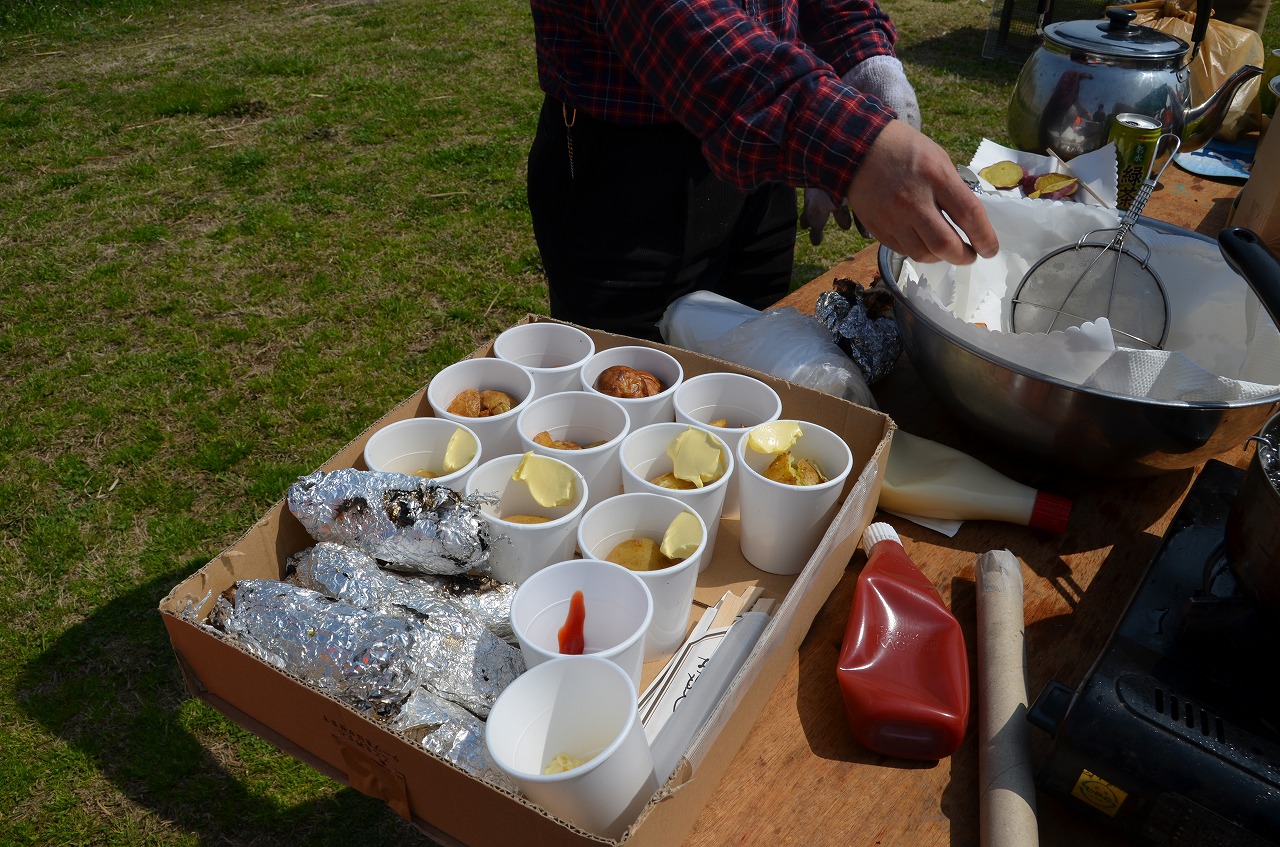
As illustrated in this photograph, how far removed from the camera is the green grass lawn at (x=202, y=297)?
1978 millimetres

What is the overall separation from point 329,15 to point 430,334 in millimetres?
4703

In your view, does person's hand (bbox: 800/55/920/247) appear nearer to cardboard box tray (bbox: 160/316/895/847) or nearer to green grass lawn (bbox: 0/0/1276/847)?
cardboard box tray (bbox: 160/316/895/847)

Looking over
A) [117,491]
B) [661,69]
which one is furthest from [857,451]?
[117,491]

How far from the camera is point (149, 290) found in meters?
3.54

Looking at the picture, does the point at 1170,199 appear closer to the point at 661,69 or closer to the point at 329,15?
the point at 661,69

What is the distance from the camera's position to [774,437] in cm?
113

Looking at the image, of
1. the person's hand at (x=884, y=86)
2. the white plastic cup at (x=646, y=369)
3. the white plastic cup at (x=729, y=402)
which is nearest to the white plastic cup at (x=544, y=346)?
the white plastic cup at (x=646, y=369)

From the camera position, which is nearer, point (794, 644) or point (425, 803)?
point (425, 803)

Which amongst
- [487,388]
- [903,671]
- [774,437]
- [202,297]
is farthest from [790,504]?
[202,297]

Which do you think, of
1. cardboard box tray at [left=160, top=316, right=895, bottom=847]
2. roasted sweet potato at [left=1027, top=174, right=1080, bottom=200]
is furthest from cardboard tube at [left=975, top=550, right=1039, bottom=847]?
roasted sweet potato at [left=1027, top=174, right=1080, bottom=200]

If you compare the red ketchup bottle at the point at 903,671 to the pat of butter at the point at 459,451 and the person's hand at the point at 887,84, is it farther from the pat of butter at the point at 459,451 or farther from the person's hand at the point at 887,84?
the person's hand at the point at 887,84

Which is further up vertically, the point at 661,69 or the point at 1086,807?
the point at 661,69

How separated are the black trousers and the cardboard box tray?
2.31 ft

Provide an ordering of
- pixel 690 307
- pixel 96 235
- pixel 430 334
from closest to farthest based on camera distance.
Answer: pixel 690 307 < pixel 430 334 < pixel 96 235
